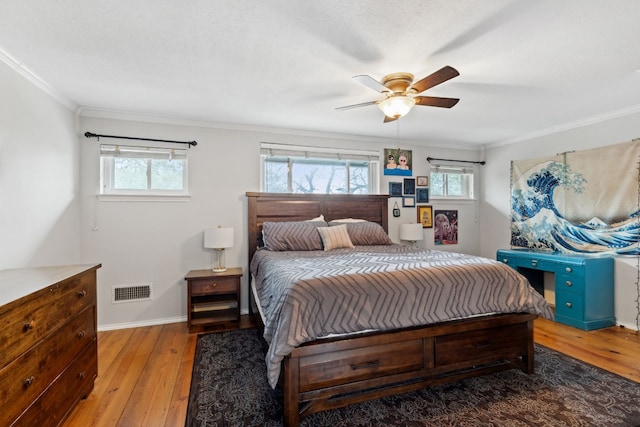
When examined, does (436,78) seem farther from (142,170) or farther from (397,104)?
(142,170)

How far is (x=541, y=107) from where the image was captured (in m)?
3.21

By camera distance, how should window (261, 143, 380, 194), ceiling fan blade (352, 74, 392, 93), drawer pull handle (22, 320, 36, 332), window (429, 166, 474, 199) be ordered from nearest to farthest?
1. drawer pull handle (22, 320, 36, 332)
2. ceiling fan blade (352, 74, 392, 93)
3. window (261, 143, 380, 194)
4. window (429, 166, 474, 199)

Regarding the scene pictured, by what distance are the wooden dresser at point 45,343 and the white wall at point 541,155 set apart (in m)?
5.02

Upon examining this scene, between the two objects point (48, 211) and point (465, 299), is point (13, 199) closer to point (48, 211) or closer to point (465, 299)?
point (48, 211)

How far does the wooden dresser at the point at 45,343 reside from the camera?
1232 millimetres

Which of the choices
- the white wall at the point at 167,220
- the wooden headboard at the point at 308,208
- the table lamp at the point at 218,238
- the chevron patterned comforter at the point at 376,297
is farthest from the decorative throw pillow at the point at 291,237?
the chevron patterned comforter at the point at 376,297

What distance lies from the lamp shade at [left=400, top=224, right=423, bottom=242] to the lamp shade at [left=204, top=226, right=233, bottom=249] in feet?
8.12

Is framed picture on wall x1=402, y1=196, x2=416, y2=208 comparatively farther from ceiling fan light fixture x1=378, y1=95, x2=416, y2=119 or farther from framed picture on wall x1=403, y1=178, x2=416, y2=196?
ceiling fan light fixture x1=378, y1=95, x2=416, y2=119

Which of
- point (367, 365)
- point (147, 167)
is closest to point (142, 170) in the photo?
point (147, 167)

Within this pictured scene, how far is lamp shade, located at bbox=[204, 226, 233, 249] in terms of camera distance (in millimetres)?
3264

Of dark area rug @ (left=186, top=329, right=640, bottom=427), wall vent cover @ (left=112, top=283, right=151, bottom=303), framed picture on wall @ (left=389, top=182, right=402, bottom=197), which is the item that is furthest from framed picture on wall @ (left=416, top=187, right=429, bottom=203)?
wall vent cover @ (left=112, top=283, right=151, bottom=303)

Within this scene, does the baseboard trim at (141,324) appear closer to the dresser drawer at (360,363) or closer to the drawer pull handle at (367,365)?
the dresser drawer at (360,363)

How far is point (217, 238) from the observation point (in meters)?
3.27

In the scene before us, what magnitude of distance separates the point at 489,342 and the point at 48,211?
3792 mm
